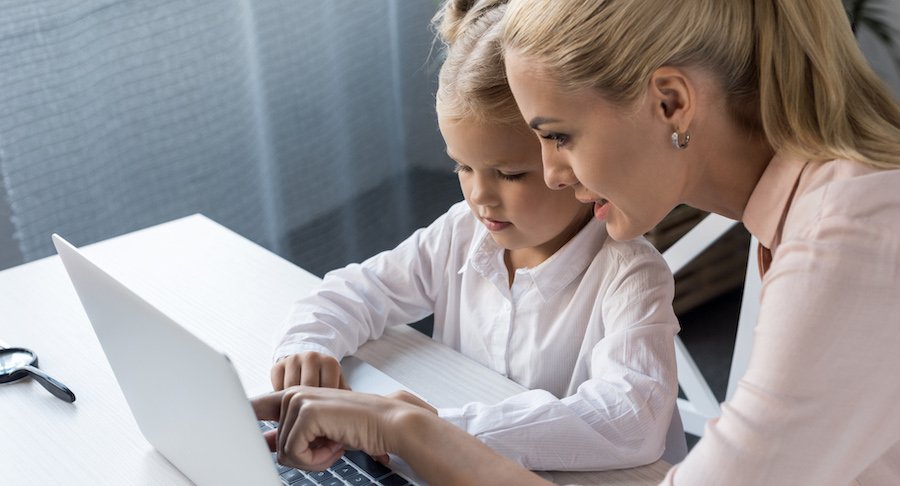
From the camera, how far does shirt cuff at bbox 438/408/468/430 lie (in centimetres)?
91

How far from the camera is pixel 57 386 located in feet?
3.26

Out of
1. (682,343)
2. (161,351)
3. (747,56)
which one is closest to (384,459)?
(161,351)

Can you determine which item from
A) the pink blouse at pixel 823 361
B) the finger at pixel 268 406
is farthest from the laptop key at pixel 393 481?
the pink blouse at pixel 823 361

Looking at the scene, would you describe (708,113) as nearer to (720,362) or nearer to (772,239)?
(772,239)

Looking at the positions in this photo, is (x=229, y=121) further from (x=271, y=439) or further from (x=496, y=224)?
(x=271, y=439)

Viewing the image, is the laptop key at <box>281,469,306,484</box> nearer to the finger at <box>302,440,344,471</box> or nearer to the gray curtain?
the finger at <box>302,440,344,471</box>

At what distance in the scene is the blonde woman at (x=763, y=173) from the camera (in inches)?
26.5

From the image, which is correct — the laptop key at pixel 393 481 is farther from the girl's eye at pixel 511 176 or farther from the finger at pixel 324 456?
the girl's eye at pixel 511 176

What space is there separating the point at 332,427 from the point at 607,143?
33cm

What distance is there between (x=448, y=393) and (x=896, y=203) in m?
0.47

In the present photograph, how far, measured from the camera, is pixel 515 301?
1144mm

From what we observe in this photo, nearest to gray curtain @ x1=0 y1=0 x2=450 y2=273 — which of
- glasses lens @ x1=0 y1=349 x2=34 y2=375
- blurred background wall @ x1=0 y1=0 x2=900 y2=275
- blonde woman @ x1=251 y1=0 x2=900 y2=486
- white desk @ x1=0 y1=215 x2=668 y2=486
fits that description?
blurred background wall @ x1=0 y1=0 x2=900 y2=275

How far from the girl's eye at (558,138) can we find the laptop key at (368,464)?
1.03 ft

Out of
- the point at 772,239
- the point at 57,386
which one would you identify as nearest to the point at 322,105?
the point at 57,386
